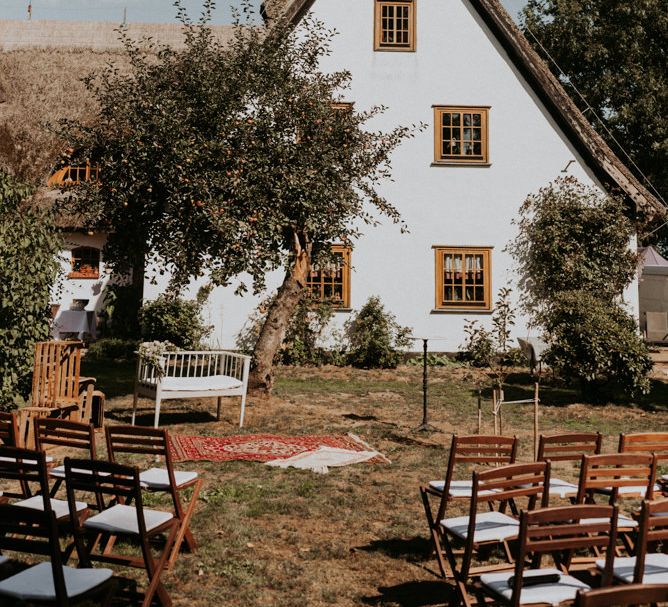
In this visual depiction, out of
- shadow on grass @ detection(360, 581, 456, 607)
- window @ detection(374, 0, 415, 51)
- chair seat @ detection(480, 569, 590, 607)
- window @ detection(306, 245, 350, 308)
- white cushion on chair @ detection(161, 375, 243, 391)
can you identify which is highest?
window @ detection(374, 0, 415, 51)

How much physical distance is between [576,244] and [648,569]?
13980mm

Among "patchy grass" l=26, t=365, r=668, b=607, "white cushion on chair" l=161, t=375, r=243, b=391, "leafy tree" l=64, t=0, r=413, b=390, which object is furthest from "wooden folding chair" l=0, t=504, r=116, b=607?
"leafy tree" l=64, t=0, r=413, b=390

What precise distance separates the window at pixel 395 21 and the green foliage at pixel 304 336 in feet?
22.2

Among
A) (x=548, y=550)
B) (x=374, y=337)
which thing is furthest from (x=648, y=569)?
(x=374, y=337)

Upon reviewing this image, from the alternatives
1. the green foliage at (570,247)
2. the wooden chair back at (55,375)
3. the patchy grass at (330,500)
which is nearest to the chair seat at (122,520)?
the patchy grass at (330,500)

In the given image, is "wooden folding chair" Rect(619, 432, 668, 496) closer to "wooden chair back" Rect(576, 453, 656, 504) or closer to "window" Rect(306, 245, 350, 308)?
"wooden chair back" Rect(576, 453, 656, 504)

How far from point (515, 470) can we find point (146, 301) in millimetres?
14136

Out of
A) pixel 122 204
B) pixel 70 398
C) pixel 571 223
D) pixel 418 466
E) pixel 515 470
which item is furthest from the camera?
A: pixel 571 223

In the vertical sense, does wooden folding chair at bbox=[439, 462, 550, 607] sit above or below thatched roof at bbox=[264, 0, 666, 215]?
below

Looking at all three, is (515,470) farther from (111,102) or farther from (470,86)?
(470,86)

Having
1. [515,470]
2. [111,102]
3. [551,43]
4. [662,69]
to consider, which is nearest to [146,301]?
[111,102]

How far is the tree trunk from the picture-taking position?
12230 millimetres

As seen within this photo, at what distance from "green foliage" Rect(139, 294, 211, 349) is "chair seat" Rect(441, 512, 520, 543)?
41.8 ft

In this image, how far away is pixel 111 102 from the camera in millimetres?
10281
